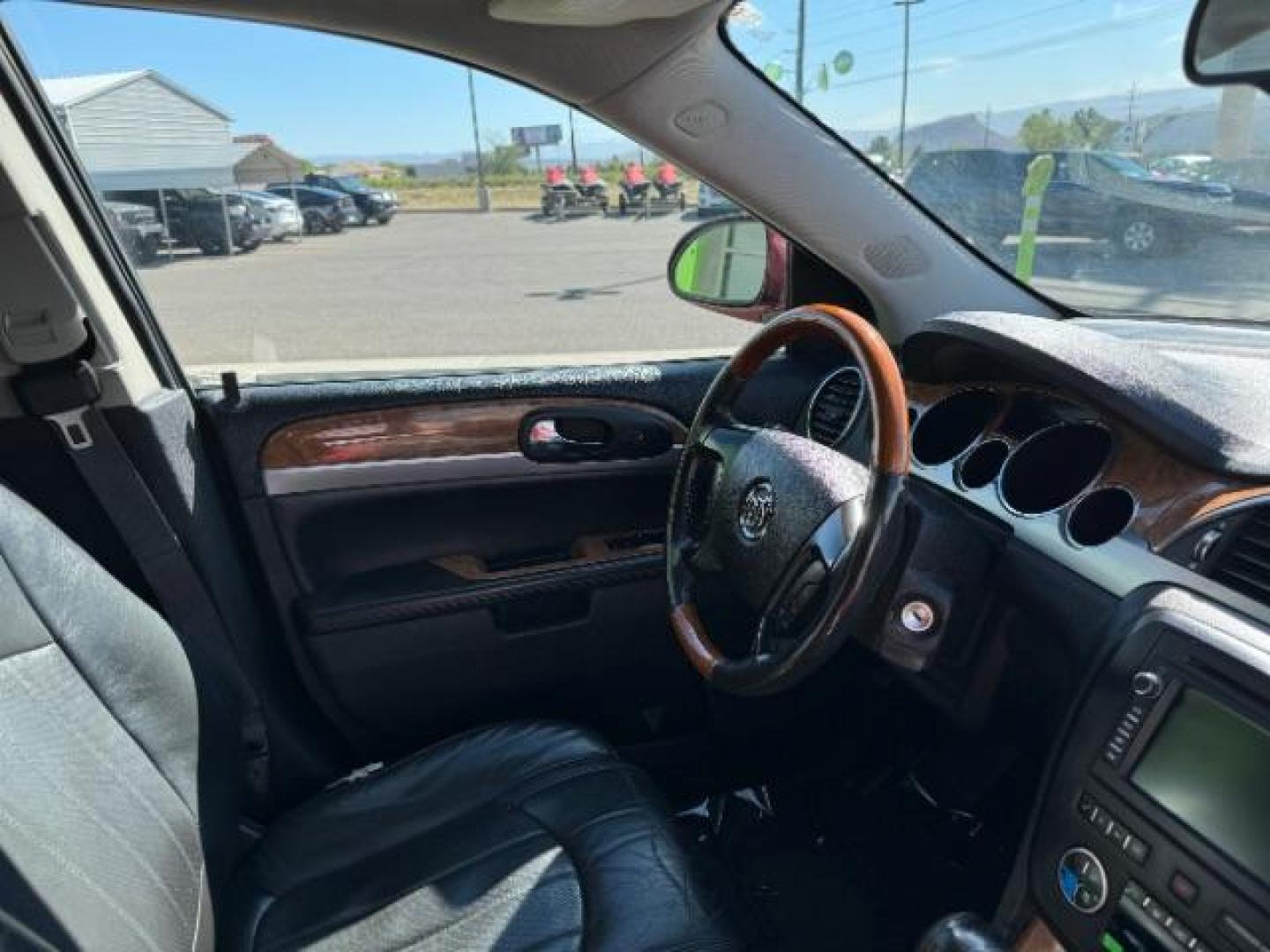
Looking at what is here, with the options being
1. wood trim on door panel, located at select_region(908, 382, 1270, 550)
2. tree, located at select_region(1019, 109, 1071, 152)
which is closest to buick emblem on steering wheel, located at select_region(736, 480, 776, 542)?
wood trim on door panel, located at select_region(908, 382, 1270, 550)

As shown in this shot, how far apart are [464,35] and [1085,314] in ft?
4.18

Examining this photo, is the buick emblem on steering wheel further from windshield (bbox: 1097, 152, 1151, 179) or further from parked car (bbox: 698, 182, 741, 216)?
windshield (bbox: 1097, 152, 1151, 179)

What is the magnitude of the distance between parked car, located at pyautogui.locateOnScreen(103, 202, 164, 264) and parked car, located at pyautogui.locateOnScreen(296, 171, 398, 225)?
0.97m

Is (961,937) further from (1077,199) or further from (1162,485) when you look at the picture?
(1077,199)

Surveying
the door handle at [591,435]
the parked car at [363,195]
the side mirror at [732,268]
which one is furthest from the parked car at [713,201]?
the parked car at [363,195]

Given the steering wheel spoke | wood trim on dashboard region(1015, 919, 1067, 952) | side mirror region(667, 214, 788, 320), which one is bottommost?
wood trim on dashboard region(1015, 919, 1067, 952)

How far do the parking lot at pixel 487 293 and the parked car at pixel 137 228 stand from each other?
0.04m

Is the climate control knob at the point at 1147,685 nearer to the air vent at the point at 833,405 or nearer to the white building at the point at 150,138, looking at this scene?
the air vent at the point at 833,405

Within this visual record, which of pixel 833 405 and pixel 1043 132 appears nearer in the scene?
pixel 833 405

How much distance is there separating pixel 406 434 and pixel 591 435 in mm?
373

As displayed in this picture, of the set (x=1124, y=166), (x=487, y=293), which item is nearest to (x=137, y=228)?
(x=1124, y=166)

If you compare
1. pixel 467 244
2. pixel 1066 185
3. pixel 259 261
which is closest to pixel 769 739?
pixel 1066 185

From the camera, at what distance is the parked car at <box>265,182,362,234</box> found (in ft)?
8.51

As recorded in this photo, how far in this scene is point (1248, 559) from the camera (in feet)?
3.56
